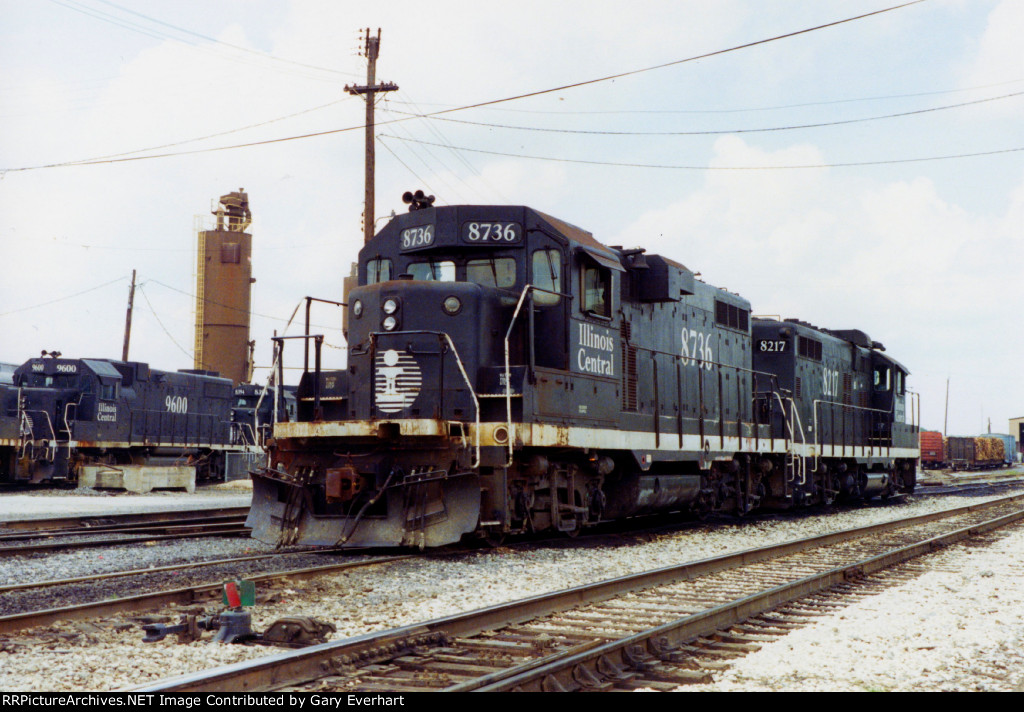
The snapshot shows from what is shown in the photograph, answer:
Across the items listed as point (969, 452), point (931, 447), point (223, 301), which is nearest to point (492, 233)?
point (223, 301)

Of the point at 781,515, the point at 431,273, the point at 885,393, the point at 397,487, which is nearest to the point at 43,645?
the point at 397,487

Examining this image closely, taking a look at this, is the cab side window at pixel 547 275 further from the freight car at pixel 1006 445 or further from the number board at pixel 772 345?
the freight car at pixel 1006 445

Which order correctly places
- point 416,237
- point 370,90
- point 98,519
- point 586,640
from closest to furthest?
1. point 586,640
2. point 416,237
3. point 98,519
4. point 370,90

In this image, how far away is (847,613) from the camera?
6516 millimetres

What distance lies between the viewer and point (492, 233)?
9891mm

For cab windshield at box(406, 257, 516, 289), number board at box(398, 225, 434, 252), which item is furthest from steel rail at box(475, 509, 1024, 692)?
number board at box(398, 225, 434, 252)

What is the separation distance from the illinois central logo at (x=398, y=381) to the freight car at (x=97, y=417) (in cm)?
1784

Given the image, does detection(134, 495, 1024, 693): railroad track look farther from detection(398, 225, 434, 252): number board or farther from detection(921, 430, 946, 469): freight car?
detection(921, 430, 946, 469): freight car

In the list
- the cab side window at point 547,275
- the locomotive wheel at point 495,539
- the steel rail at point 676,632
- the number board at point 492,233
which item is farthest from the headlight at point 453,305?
the steel rail at point 676,632

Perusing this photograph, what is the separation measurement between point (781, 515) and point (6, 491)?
59.5 ft

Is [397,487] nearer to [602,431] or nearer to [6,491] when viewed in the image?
[602,431]

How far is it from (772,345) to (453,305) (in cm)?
903

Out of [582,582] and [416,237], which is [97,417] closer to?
[416,237]
